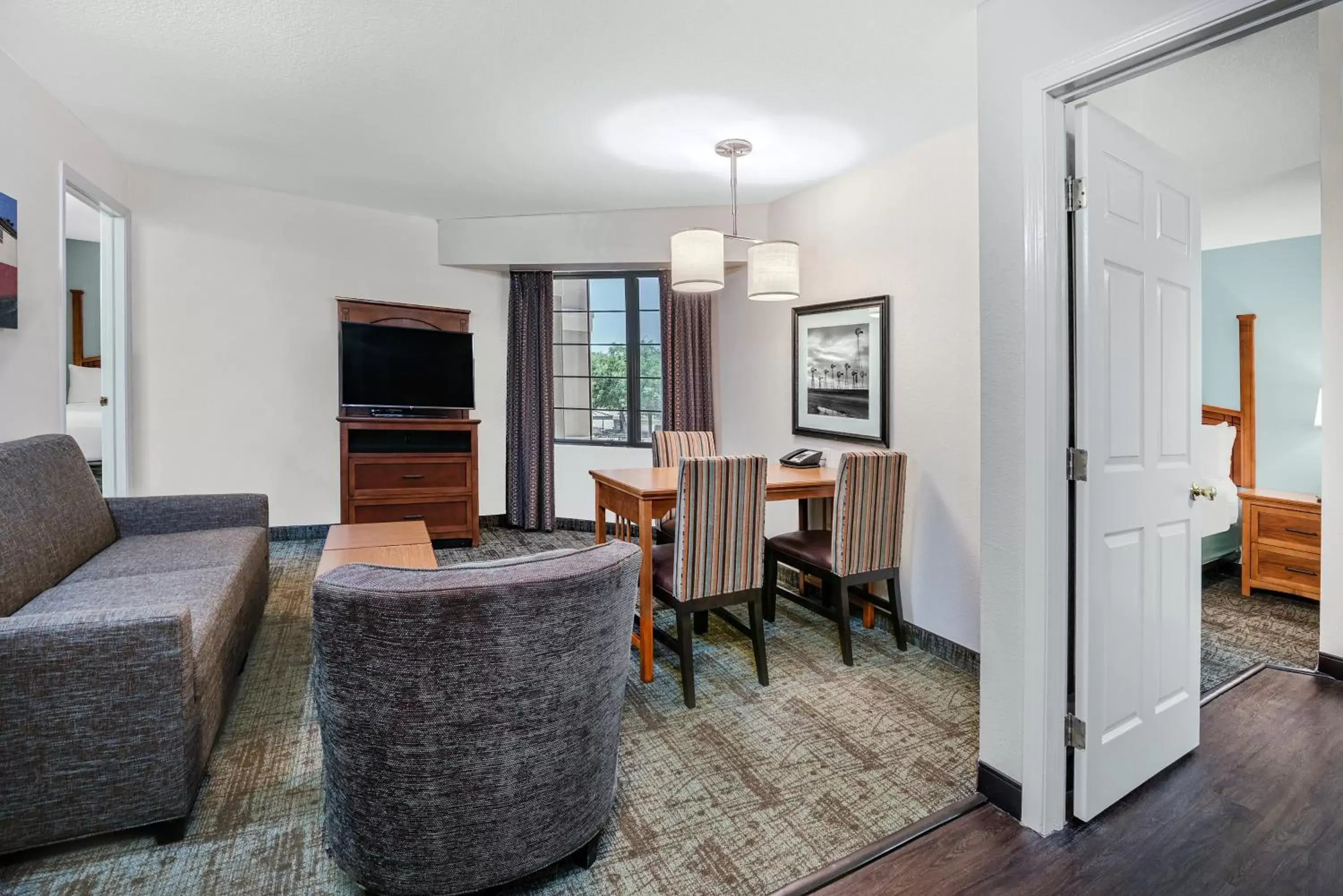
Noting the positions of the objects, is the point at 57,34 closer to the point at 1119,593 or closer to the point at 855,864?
the point at 855,864

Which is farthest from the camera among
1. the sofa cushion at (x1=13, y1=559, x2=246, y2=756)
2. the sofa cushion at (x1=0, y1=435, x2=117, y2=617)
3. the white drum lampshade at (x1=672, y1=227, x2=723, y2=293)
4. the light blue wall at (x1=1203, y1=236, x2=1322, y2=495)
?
the light blue wall at (x1=1203, y1=236, x2=1322, y2=495)

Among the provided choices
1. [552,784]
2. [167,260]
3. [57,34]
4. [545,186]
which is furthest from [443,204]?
[552,784]

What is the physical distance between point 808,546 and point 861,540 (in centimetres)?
31

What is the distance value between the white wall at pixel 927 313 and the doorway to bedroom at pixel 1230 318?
0.76 meters

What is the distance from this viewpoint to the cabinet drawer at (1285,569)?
12.1 ft

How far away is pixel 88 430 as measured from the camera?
164 inches

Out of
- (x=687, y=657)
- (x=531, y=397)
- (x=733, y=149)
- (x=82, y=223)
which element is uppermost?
(x=82, y=223)

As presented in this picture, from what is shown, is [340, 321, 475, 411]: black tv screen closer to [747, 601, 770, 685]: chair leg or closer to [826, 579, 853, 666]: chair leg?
[747, 601, 770, 685]: chair leg

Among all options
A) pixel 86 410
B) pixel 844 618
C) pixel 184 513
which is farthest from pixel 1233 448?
pixel 86 410

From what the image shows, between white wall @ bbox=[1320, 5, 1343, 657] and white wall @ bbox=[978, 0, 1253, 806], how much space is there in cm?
182

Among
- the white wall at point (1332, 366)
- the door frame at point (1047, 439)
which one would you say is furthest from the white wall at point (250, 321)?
the white wall at point (1332, 366)

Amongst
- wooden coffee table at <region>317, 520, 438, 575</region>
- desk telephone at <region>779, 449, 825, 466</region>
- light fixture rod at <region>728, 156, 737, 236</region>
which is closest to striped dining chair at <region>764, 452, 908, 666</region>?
desk telephone at <region>779, 449, 825, 466</region>

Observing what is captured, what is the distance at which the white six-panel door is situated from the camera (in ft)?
5.76

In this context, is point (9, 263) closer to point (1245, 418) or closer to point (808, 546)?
point (808, 546)
